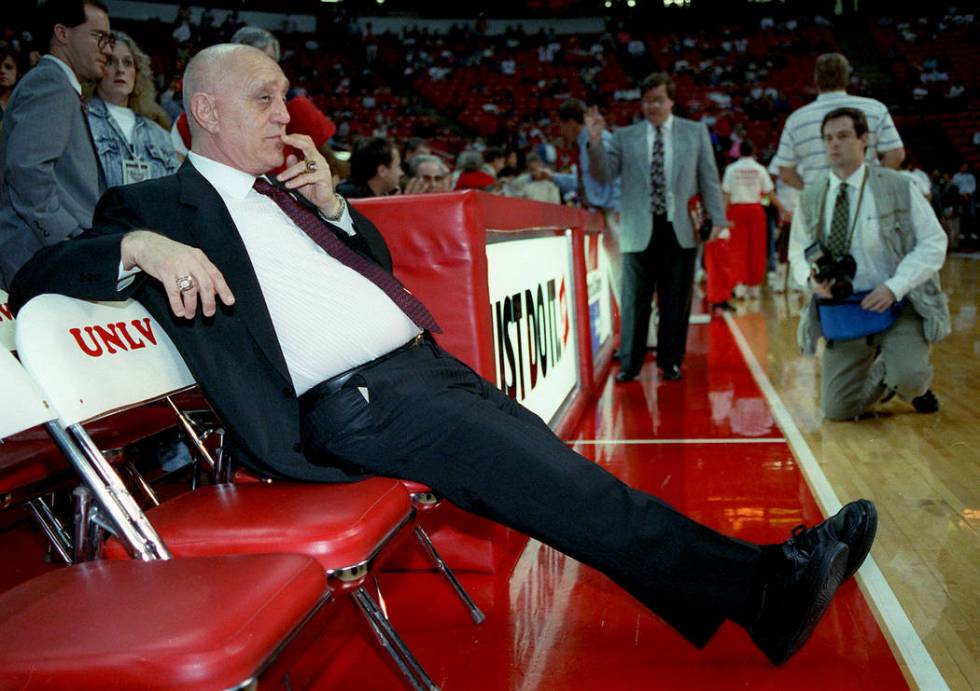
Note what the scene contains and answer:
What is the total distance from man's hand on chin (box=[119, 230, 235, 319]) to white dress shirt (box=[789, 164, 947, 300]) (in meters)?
2.98

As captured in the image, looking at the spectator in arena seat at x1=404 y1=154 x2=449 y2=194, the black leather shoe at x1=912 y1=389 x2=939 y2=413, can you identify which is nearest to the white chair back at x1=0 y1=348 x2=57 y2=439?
the spectator in arena seat at x1=404 y1=154 x2=449 y2=194

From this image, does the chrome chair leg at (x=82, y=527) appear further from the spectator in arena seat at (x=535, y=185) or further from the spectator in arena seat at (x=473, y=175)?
the spectator in arena seat at (x=535, y=185)

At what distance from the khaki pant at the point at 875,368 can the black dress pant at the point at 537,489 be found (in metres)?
2.45

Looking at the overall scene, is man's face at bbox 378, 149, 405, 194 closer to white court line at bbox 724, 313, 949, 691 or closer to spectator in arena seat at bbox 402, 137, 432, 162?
spectator in arena seat at bbox 402, 137, 432, 162

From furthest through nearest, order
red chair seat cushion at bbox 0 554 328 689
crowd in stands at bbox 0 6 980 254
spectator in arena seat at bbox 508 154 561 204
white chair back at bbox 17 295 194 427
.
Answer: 1. crowd in stands at bbox 0 6 980 254
2. spectator in arena seat at bbox 508 154 561 204
3. white chair back at bbox 17 295 194 427
4. red chair seat cushion at bbox 0 554 328 689

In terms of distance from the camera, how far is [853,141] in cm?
383

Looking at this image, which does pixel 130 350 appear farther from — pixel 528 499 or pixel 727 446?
pixel 727 446

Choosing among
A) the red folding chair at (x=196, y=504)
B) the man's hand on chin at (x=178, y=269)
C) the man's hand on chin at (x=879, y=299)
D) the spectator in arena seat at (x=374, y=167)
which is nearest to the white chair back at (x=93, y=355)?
the red folding chair at (x=196, y=504)

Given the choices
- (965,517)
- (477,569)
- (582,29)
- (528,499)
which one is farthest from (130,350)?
(582,29)

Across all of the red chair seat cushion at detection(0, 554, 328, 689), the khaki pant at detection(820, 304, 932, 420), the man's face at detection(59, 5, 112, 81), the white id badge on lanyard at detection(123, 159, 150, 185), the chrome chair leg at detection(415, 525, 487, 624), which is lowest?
the khaki pant at detection(820, 304, 932, 420)

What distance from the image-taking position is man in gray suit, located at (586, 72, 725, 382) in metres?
5.02

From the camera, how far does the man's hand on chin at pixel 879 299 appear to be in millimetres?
3713

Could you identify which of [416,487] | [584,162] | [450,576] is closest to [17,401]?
[416,487]

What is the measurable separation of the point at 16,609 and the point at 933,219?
12.3 feet
